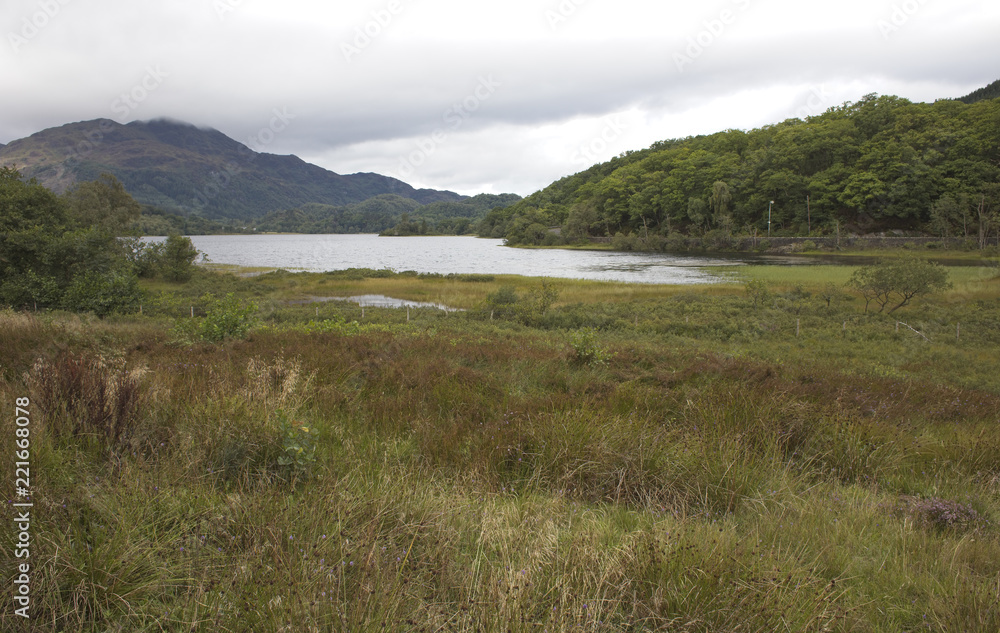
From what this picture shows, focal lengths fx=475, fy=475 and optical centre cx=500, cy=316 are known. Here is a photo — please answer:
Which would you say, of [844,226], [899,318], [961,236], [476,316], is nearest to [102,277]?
[476,316]

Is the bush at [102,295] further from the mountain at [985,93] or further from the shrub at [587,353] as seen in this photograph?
the mountain at [985,93]

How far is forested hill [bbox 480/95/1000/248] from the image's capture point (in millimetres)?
92500

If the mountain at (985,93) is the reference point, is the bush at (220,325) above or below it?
below

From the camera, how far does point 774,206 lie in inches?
4683

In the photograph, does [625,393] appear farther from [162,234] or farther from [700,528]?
[162,234]

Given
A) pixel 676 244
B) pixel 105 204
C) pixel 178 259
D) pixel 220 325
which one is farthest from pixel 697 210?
pixel 220 325

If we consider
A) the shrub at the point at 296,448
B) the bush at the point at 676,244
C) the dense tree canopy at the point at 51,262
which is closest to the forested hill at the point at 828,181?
the bush at the point at 676,244

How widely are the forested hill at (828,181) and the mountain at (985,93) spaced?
5397cm

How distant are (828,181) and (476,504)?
134869 mm

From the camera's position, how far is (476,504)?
365cm

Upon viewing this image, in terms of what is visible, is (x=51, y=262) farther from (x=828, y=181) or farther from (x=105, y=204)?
(x=828, y=181)

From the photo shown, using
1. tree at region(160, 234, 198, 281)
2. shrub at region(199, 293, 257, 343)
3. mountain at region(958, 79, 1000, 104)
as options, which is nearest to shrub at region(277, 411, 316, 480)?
shrub at region(199, 293, 257, 343)

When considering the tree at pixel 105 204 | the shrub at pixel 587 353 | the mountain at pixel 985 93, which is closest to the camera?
the shrub at pixel 587 353

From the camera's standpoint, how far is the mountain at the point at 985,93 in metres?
149
